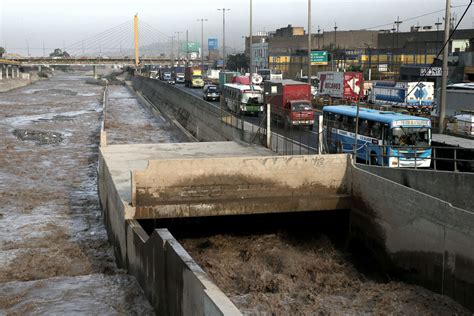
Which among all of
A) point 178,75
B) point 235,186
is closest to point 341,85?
point 235,186

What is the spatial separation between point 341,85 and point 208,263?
135 ft

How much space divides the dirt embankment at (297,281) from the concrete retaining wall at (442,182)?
10.9 feet

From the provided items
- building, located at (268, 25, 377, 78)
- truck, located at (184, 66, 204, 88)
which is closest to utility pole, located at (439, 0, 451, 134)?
truck, located at (184, 66, 204, 88)

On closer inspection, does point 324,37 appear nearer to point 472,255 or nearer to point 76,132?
point 76,132

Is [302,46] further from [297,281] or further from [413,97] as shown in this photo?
[297,281]

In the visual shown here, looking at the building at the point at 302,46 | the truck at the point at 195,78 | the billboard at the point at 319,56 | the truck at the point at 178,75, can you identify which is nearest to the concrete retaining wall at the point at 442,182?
the billboard at the point at 319,56

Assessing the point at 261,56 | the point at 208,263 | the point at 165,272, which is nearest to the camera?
the point at 165,272

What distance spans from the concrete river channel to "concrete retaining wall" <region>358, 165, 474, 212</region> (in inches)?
89.8

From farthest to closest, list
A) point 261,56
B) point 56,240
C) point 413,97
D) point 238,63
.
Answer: point 238,63 → point 261,56 → point 413,97 → point 56,240

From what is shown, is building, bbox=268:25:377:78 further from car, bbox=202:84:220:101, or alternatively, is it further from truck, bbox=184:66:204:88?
car, bbox=202:84:220:101

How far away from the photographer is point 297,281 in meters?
16.2

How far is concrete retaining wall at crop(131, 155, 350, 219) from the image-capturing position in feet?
61.3

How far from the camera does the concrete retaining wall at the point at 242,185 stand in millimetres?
18672

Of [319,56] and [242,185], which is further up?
[319,56]
